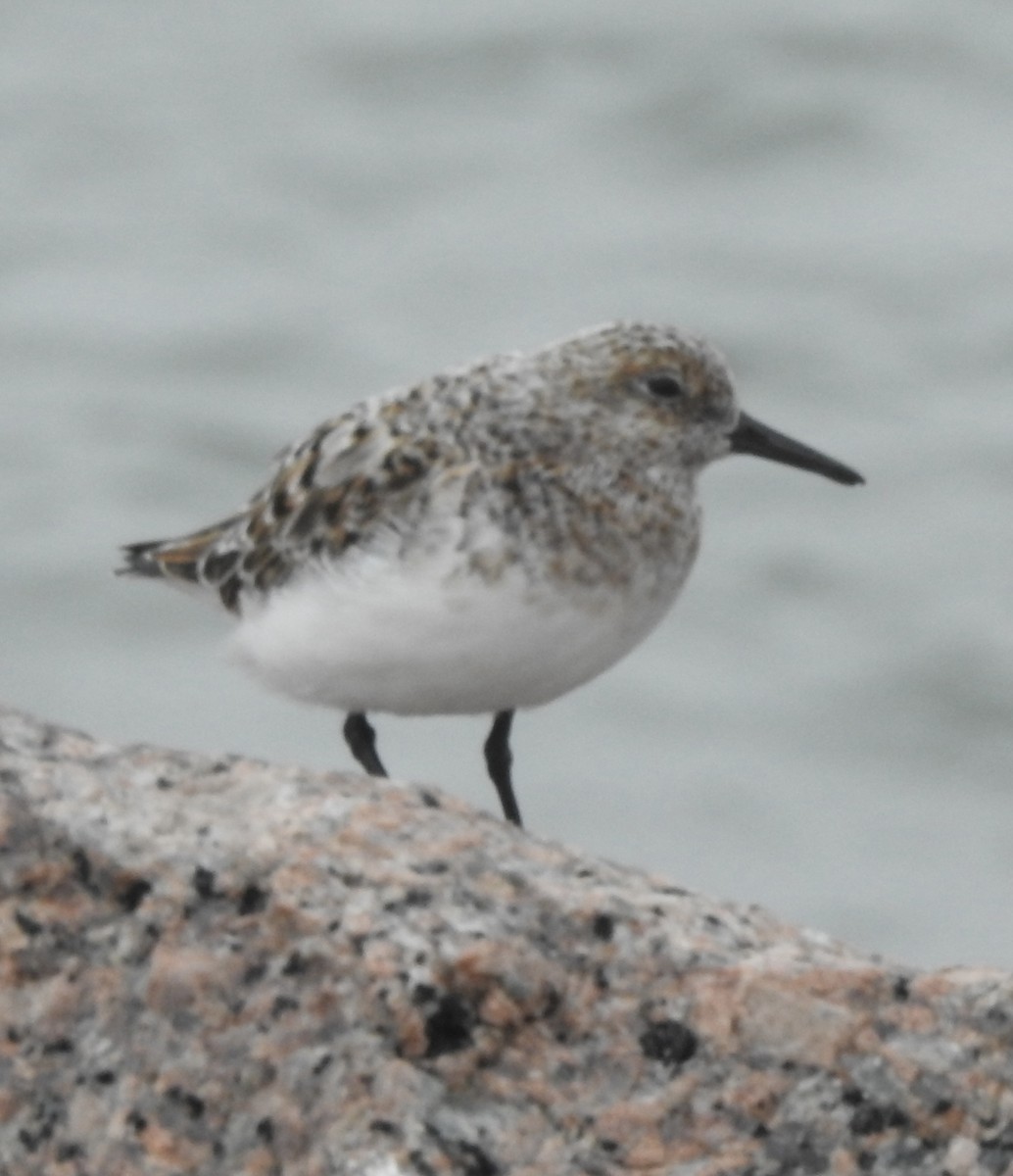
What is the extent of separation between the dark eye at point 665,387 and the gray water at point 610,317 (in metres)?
4.86

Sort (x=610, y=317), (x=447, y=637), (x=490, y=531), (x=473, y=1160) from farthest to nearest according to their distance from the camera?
(x=610, y=317) → (x=490, y=531) → (x=447, y=637) → (x=473, y=1160)

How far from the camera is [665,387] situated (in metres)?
7.27

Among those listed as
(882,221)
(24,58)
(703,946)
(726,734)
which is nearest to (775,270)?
(882,221)

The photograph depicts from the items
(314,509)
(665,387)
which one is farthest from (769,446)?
(314,509)

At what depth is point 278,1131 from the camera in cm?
396

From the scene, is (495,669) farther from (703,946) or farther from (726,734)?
(726,734)

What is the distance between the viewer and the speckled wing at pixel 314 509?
7.03 meters

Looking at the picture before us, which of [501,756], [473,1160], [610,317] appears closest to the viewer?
[473,1160]

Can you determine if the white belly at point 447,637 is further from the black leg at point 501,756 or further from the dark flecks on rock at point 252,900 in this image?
the dark flecks on rock at point 252,900

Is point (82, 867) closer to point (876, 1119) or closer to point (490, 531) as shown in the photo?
point (876, 1119)

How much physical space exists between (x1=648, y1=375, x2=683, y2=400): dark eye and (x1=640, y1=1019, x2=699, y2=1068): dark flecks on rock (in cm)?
333

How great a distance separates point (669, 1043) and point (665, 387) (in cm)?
338

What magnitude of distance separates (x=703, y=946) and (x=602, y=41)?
57.1 ft

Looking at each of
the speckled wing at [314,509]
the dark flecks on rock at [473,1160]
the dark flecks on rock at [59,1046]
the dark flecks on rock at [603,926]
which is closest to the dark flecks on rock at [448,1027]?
the dark flecks on rock at [473,1160]
